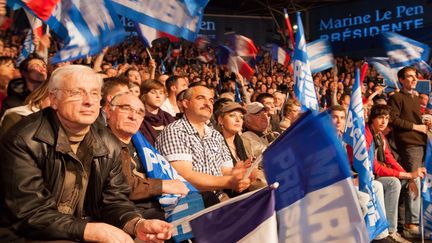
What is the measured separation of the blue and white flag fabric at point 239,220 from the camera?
9.11 feet

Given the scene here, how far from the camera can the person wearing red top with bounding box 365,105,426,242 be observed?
6.50 m

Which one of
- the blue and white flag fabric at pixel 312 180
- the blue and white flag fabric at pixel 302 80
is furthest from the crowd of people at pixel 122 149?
the blue and white flag fabric at pixel 312 180

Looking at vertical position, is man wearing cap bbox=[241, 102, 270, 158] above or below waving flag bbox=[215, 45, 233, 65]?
below

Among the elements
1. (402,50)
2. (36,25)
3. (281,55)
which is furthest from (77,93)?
(281,55)

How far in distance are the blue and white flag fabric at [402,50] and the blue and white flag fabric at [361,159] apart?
3.86 meters

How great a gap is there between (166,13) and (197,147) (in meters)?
1.04

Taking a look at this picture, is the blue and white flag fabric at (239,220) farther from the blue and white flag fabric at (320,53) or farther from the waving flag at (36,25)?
the blue and white flag fabric at (320,53)

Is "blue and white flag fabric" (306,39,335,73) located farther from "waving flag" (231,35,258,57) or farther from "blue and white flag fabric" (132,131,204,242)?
"blue and white flag fabric" (132,131,204,242)

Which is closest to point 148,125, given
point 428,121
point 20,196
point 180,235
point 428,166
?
point 180,235

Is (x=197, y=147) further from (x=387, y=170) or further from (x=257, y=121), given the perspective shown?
(x=387, y=170)

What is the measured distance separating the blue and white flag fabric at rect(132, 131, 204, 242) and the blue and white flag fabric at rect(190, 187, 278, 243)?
69 centimetres

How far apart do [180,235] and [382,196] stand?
3.68 metres

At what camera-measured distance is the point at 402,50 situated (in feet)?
31.8

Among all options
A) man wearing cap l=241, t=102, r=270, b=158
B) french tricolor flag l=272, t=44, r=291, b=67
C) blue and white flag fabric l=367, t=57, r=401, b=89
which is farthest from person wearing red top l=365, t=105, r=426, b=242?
french tricolor flag l=272, t=44, r=291, b=67
